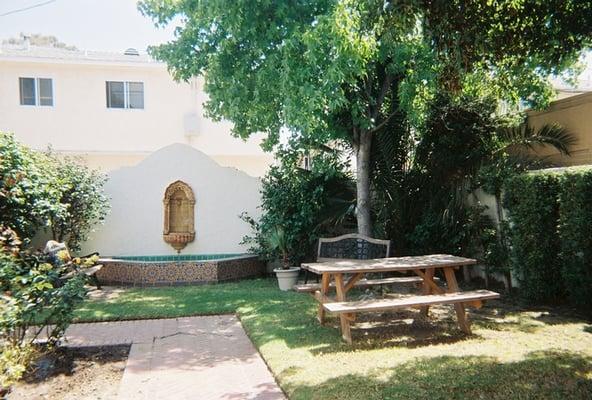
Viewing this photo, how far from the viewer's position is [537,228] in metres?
7.45

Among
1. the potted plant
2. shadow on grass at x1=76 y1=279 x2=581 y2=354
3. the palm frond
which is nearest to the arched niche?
shadow on grass at x1=76 y1=279 x2=581 y2=354

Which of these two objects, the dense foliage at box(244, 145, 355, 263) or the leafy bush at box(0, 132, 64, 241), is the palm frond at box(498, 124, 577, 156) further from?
the leafy bush at box(0, 132, 64, 241)

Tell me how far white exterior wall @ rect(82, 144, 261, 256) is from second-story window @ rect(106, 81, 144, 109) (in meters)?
7.57

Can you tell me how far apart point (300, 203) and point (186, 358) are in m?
5.54

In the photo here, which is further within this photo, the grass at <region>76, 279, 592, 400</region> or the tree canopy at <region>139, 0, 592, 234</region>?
the tree canopy at <region>139, 0, 592, 234</region>

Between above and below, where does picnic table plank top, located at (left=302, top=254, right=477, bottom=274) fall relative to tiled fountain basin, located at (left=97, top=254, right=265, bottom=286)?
above

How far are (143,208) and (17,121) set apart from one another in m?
9.17

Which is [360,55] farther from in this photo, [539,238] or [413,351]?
[413,351]

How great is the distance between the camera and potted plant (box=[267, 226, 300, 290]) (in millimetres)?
9570

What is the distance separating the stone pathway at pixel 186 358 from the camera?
442 cm

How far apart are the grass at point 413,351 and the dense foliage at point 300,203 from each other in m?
2.21

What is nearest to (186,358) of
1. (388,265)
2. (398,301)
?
(398,301)

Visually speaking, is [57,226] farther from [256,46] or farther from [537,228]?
[537,228]

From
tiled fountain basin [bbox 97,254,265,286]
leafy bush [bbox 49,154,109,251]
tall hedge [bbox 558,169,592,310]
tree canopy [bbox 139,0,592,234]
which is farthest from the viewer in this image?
tiled fountain basin [bbox 97,254,265,286]
